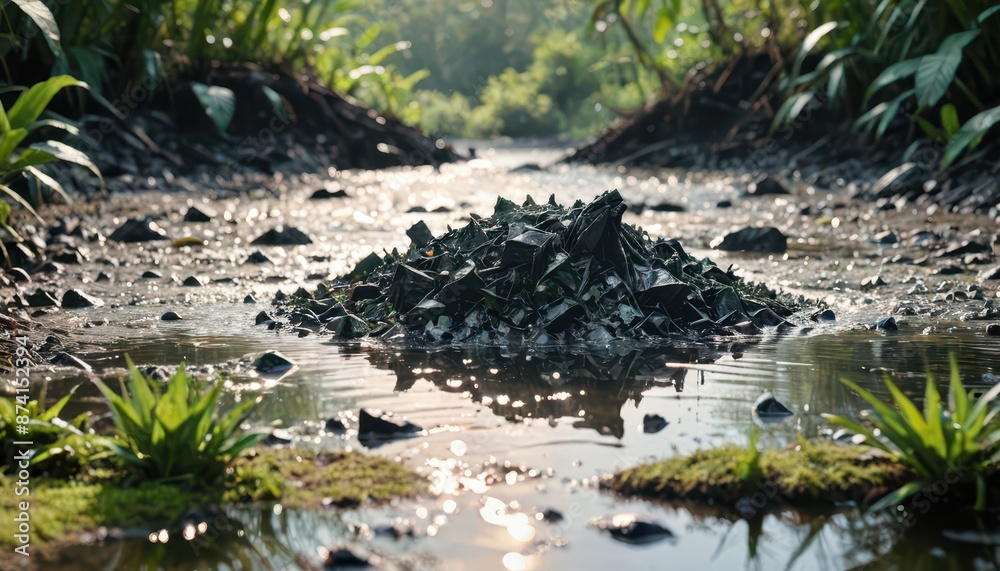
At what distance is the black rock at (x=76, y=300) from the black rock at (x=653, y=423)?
2.94 m

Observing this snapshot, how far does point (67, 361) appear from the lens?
340cm

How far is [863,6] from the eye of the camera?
30.7 ft

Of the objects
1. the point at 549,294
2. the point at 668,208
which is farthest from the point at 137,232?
the point at 668,208

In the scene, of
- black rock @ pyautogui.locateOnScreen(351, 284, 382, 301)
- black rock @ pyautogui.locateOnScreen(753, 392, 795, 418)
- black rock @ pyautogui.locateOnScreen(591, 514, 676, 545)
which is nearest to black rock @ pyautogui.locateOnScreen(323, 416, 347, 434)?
black rock @ pyautogui.locateOnScreen(591, 514, 676, 545)

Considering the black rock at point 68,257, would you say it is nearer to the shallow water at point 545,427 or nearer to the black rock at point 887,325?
the shallow water at point 545,427

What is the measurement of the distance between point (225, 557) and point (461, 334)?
2.02 metres

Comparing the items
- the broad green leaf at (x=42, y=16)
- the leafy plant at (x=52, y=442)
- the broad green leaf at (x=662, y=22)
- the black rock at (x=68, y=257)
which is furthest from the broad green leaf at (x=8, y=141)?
the broad green leaf at (x=662, y=22)

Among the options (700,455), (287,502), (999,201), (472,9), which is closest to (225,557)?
(287,502)

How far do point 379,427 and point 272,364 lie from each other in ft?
2.73

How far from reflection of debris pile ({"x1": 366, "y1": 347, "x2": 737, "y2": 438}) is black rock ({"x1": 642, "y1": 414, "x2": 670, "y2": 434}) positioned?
0.23 feet

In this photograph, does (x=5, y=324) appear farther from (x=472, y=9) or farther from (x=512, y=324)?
(x=472, y=9)

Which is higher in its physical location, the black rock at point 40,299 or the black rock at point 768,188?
the black rock at point 768,188

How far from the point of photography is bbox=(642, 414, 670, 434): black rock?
9.16 ft

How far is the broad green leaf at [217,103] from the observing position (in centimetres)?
983
